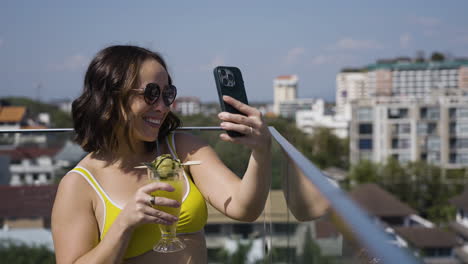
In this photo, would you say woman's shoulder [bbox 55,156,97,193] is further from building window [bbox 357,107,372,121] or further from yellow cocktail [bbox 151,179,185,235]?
building window [bbox 357,107,372,121]

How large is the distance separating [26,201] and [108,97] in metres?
1.07

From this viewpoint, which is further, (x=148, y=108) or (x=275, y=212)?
(x=275, y=212)

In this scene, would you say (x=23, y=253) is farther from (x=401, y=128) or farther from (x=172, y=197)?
(x=401, y=128)

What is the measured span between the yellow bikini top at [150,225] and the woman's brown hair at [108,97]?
13 cm

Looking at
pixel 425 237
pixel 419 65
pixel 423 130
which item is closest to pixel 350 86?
pixel 419 65

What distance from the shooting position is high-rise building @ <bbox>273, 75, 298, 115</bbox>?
161875 millimetres

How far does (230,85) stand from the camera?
149 cm

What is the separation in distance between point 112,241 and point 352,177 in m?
56.0

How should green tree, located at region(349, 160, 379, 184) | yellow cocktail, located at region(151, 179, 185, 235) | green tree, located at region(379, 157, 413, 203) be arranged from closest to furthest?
yellow cocktail, located at region(151, 179, 185, 235) < green tree, located at region(379, 157, 413, 203) < green tree, located at region(349, 160, 379, 184)

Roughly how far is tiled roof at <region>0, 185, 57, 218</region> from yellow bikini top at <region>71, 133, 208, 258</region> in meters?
0.84

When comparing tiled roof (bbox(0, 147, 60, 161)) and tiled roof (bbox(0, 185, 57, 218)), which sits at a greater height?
tiled roof (bbox(0, 147, 60, 161))

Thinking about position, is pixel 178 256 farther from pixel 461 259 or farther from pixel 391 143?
pixel 391 143

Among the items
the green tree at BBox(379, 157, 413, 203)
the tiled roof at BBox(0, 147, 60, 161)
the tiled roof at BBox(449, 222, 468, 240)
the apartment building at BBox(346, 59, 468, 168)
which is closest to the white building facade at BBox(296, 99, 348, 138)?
the apartment building at BBox(346, 59, 468, 168)

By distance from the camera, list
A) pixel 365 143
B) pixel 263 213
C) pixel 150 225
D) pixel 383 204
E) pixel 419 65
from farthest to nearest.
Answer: pixel 419 65
pixel 365 143
pixel 383 204
pixel 263 213
pixel 150 225
